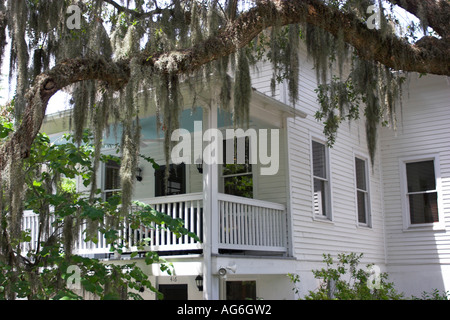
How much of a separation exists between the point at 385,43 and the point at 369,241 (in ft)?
23.9

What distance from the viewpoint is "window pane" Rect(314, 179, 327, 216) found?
38.4ft

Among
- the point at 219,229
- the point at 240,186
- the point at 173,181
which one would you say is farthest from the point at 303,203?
the point at 173,181

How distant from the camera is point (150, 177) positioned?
1201 cm

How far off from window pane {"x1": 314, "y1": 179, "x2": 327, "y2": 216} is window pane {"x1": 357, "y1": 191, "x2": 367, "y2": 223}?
174cm

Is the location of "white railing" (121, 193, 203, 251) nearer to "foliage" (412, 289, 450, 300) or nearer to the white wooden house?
the white wooden house

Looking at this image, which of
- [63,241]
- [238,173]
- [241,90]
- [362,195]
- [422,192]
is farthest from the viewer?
[362,195]

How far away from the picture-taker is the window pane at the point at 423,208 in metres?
12.8

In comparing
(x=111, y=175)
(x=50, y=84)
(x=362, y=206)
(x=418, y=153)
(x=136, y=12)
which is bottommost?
(x=362, y=206)

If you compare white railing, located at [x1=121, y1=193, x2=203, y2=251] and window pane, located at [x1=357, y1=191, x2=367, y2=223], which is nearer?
white railing, located at [x1=121, y1=193, x2=203, y2=251]

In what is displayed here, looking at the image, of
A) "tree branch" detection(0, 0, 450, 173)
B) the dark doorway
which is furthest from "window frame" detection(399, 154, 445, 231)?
"tree branch" detection(0, 0, 450, 173)

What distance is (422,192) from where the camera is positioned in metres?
12.9

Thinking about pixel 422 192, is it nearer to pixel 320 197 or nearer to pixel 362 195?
pixel 362 195

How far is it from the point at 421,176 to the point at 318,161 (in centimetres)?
290
